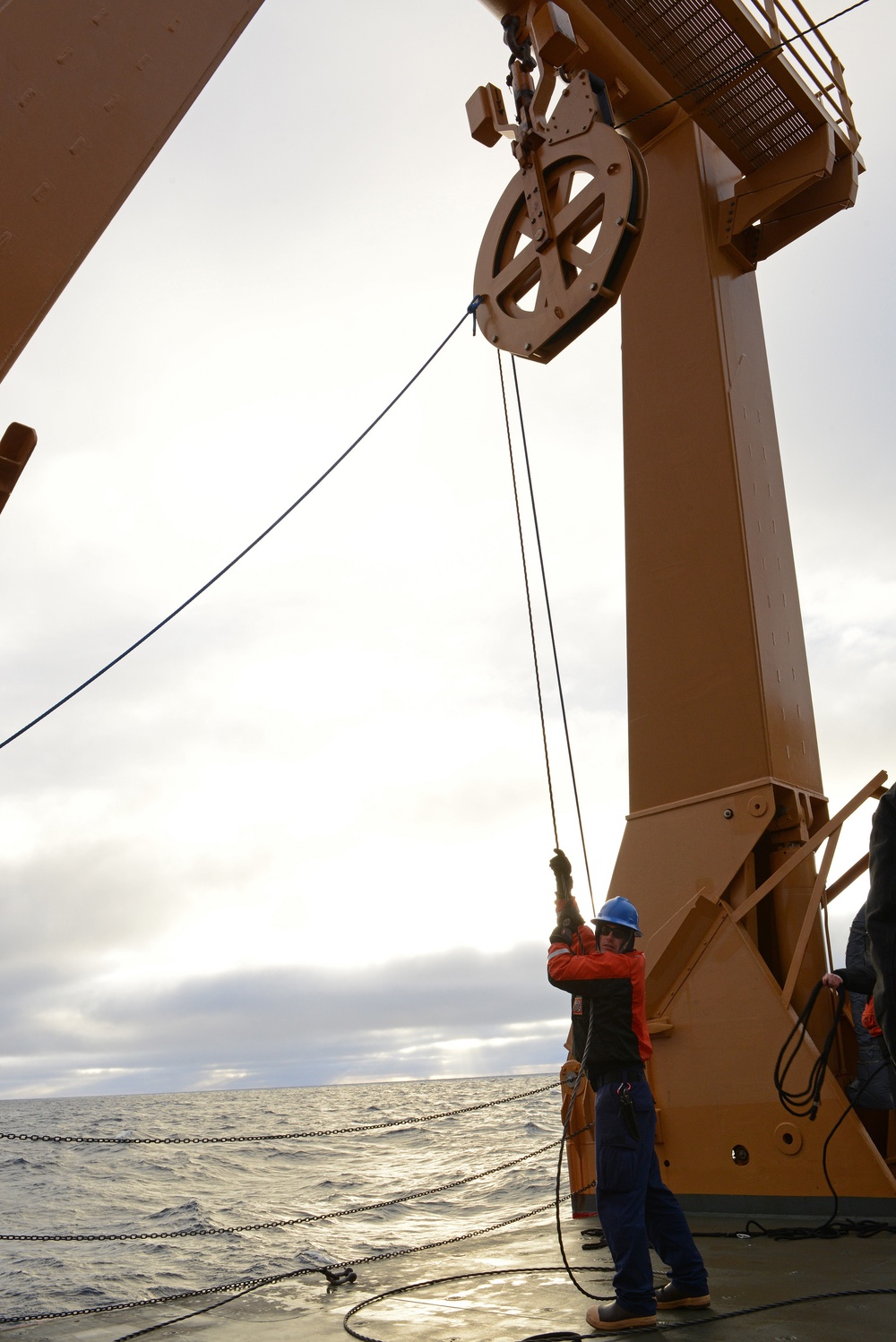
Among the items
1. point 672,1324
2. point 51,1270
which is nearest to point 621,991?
point 672,1324

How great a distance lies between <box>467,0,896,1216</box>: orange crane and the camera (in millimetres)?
5379

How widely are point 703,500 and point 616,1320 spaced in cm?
539

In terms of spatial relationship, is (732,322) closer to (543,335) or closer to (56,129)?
(543,335)

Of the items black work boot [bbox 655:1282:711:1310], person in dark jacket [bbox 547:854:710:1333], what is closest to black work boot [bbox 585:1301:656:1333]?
person in dark jacket [bbox 547:854:710:1333]

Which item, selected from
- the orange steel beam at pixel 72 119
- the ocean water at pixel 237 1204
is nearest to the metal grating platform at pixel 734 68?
the orange steel beam at pixel 72 119

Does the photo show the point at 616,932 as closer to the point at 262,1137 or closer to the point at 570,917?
the point at 570,917

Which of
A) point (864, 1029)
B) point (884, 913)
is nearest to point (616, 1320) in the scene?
point (884, 913)

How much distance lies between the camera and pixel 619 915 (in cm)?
414

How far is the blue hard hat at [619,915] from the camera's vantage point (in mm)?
4090

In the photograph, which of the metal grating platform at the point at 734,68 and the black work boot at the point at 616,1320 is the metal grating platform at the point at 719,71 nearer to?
the metal grating platform at the point at 734,68

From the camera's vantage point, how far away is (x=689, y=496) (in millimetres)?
7285

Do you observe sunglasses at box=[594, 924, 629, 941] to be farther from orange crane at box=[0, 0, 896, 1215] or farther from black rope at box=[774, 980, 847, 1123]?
orange crane at box=[0, 0, 896, 1215]

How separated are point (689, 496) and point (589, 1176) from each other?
4845mm

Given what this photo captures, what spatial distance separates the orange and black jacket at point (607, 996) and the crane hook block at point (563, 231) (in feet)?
10.9
